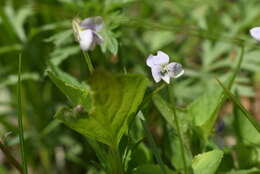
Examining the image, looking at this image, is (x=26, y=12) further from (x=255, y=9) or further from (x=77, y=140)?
(x=255, y=9)

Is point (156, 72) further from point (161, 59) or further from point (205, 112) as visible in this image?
point (205, 112)

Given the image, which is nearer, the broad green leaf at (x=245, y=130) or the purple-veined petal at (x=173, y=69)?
the purple-veined petal at (x=173, y=69)

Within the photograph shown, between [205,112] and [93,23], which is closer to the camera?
[93,23]

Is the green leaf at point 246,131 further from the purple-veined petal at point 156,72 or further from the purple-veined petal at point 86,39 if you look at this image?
the purple-veined petal at point 86,39

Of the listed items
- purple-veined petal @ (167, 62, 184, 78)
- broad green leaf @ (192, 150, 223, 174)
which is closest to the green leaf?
broad green leaf @ (192, 150, 223, 174)

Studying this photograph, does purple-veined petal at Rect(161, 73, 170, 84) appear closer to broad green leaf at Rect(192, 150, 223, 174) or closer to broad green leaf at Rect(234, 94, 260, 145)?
broad green leaf at Rect(192, 150, 223, 174)

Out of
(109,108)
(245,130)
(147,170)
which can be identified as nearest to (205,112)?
(245,130)

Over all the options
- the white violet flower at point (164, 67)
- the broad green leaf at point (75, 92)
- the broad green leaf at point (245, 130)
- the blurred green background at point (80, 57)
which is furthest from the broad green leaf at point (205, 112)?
the blurred green background at point (80, 57)
